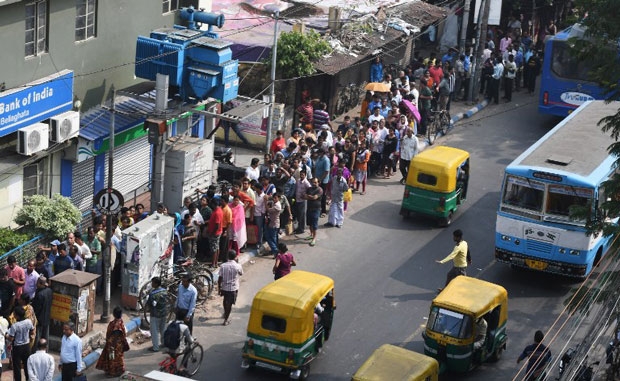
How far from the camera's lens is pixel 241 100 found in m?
30.8

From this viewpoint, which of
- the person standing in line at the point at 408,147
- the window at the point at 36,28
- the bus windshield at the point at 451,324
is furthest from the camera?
the person standing in line at the point at 408,147

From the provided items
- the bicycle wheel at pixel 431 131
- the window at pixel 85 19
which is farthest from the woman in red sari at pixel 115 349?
the bicycle wheel at pixel 431 131

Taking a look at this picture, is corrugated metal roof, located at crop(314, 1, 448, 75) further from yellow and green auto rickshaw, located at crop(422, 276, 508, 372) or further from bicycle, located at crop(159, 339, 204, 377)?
bicycle, located at crop(159, 339, 204, 377)

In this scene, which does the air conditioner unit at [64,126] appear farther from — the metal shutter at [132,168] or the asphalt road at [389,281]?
the asphalt road at [389,281]

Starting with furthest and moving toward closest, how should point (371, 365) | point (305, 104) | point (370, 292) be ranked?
point (305, 104)
point (370, 292)
point (371, 365)

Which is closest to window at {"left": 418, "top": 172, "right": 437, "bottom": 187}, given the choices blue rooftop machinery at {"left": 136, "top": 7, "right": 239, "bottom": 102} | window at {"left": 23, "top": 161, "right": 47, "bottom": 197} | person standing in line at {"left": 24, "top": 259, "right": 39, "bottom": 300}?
blue rooftop machinery at {"left": 136, "top": 7, "right": 239, "bottom": 102}

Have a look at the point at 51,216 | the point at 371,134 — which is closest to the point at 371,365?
the point at 51,216

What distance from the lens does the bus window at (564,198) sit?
24625 mm

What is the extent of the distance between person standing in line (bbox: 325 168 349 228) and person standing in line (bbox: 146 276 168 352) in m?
7.15

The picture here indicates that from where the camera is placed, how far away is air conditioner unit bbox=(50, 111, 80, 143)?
24.6m

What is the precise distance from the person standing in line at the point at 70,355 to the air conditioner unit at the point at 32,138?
218 inches

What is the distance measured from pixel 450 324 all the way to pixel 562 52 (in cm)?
1718

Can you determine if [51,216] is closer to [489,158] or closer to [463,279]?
[463,279]

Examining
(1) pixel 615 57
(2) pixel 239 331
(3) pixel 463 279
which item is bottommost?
(2) pixel 239 331
